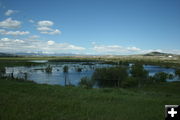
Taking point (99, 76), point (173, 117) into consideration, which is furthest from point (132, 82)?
point (173, 117)

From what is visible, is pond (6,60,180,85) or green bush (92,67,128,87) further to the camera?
green bush (92,67,128,87)

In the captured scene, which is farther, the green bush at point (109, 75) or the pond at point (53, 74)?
the green bush at point (109, 75)

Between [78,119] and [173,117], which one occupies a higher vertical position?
[173,117]

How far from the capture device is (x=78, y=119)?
233 inches

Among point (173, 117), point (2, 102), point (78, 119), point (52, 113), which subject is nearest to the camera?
point (173, 117)

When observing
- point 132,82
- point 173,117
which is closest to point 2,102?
point 173,117

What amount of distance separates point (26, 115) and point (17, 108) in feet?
3.27

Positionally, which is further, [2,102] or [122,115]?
[2,102]

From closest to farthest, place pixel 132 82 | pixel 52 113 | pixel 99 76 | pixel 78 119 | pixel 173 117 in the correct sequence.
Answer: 1. pixel 173 117
2. pixel 78 119
3. pixel 52 113
4. pixel 132 82
5. pixel 99 76

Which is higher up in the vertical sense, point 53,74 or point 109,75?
point 109,75

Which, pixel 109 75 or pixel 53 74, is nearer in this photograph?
pixel 109 75

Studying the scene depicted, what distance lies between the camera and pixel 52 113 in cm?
644

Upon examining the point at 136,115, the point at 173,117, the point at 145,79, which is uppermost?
the point at 173,117

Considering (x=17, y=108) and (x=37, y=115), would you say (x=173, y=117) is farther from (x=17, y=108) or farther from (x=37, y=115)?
(x=17, y=108)
